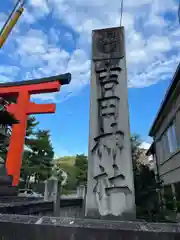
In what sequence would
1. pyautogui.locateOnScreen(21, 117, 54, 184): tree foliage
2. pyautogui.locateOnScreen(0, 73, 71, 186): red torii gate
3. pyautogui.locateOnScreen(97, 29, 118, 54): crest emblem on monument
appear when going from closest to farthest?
1. pyautogui.locateOnScreen(97, 29, 118, 54): crest emblem on monument
2. pyautogui.locateOnScreen(0, 73, 71, 186): red torii gate
3. pyautogui.locateOnScreen(21, 117, 54, 184): tree foliage

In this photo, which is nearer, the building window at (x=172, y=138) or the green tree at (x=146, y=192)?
the green tree at (x=146, y=192)

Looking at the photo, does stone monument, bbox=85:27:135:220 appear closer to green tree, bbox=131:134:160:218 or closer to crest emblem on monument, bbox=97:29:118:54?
crest emblem on monument, bbox=97:29:118:54

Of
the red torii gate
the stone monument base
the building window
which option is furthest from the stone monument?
the red torii gate

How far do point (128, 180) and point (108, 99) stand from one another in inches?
94.4

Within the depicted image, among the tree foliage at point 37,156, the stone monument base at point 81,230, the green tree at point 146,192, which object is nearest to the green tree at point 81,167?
the tree foliage at point 37,156

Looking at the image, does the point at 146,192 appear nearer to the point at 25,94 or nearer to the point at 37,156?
the point at 25,94

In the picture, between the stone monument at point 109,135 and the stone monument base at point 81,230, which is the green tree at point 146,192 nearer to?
the stone monument at point 109,135

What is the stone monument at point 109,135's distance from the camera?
4.81 meters

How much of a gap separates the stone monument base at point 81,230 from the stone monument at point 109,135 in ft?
7.46

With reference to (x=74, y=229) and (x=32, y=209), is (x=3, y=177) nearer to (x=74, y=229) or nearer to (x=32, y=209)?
(x=32, y=209)

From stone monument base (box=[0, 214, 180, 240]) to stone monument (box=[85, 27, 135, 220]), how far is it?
2275 millimetres

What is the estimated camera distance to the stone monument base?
236 cm

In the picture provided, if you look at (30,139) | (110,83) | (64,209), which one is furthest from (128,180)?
(30,139)

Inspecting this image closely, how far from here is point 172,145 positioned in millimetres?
11711
